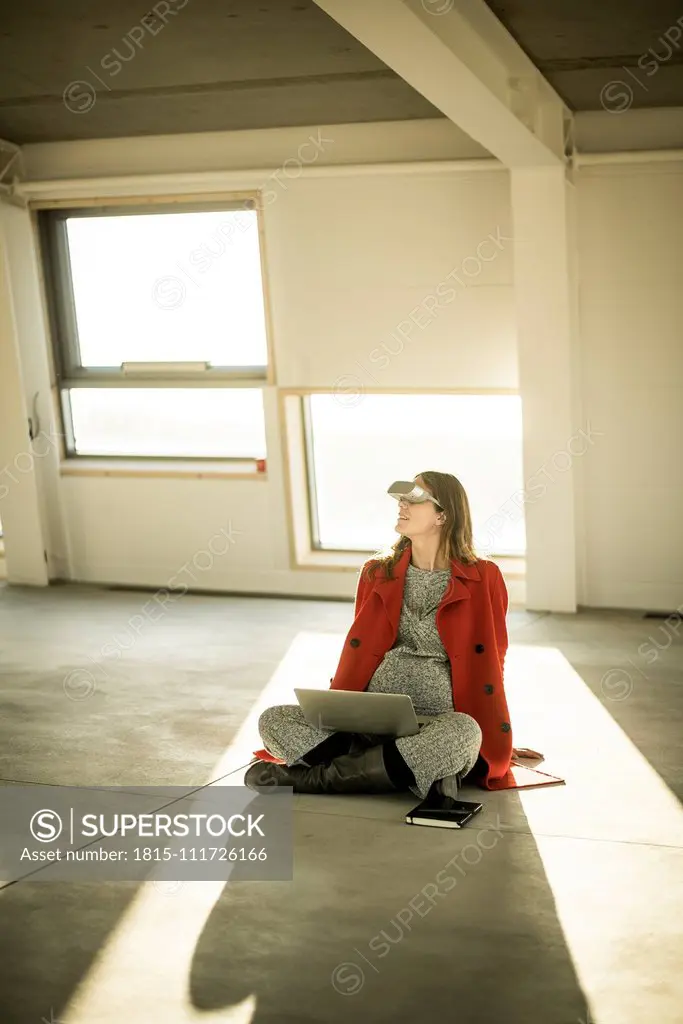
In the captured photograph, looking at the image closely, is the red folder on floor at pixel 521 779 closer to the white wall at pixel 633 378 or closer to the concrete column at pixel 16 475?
the white wall at pixel 633 378

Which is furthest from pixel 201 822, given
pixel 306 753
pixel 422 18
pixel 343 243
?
pixel 343 243

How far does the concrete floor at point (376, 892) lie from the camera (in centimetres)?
345

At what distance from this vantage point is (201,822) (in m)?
4.62

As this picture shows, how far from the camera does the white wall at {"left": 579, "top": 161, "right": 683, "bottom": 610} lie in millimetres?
6754

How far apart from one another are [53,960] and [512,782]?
1.89 meters

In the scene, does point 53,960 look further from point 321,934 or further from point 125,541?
point 125,541

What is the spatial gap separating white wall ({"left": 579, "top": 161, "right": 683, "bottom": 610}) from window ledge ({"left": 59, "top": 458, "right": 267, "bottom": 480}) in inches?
85.4

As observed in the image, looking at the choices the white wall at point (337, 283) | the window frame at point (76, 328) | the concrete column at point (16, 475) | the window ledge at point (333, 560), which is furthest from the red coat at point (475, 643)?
the concrete column at point (16, 475)

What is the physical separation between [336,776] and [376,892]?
762 mm

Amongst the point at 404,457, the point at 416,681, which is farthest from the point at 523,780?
the point at 404,457

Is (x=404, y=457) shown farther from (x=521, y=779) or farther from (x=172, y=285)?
(x=521, y=779)

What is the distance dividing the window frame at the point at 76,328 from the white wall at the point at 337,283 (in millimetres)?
106

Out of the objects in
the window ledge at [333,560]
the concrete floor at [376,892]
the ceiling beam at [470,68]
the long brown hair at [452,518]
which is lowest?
the concrete floor at [376,892]

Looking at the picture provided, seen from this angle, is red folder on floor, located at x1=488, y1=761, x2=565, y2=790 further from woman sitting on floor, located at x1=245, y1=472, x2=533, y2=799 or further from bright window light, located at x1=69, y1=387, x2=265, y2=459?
bright window light, located at x1=69, y1=387, x2=265, y2=459
